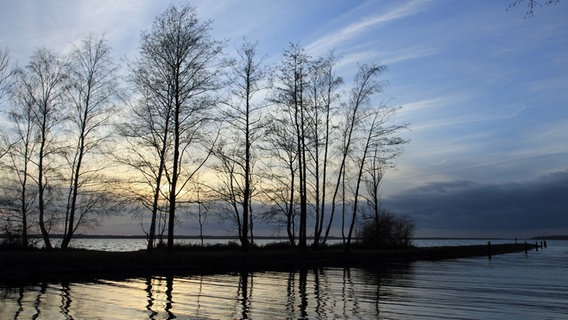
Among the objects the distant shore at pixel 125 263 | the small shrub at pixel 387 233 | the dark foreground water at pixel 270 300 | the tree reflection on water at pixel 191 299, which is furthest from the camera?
the small shrub at pixel 387 233

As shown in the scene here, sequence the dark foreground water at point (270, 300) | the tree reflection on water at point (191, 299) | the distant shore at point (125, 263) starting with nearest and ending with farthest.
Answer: the tree reflection on water at point (191, 299)
the dark foreground water at point (270, 300)
the distant shore at point (125, 263)

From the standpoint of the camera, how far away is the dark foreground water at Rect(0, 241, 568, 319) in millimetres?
12047

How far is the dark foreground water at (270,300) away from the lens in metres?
12.0

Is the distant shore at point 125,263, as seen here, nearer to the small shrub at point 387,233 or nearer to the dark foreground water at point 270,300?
the dark foreground water at point 270,300

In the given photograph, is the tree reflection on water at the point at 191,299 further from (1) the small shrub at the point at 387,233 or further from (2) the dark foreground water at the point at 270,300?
(1) the small shrub at the point at 387,233

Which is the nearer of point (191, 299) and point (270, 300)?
point (191, 299)

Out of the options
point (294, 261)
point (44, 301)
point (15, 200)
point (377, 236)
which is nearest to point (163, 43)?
point (15, 200)

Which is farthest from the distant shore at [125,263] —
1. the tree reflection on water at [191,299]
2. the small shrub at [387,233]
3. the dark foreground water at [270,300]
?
the small shrub at [387,233]

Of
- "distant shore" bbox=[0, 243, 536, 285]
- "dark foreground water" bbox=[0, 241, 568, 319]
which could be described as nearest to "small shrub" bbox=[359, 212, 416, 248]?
"distant shore" bbox=[0, 243, 536, 285]

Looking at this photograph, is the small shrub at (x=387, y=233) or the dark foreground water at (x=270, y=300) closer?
the dark foreground water at (x=270, y=300)

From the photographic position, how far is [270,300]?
583 inches

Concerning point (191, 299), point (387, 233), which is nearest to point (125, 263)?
point (191, 299)

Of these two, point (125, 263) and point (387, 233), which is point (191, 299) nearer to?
point (125, 263)

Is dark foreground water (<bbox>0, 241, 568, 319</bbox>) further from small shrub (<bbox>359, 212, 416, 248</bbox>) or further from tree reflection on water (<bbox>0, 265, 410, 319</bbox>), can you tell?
small shrub (<bbox>359, 212, 416, 248</bbox>)
